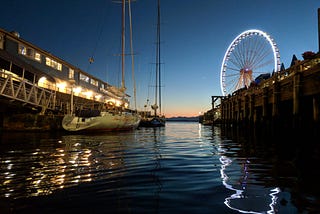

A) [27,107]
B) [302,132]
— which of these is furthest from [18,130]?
[302,132]

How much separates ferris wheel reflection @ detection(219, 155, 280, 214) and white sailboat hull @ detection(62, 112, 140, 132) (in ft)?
59.3

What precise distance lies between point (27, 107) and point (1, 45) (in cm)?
777

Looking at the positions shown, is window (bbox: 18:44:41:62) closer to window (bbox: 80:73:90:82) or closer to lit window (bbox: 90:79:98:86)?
window (bbox: 80:73:90:82)

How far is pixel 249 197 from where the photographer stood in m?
4.40

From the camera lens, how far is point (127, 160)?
8.49m

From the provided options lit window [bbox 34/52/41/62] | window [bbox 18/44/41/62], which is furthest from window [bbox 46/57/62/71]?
window [bbox 18/44/41/62]

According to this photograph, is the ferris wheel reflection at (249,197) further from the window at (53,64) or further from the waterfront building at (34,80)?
the window at (53,64)

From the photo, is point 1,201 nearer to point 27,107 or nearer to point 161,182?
point 161,182

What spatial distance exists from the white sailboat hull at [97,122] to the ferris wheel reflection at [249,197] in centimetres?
1808

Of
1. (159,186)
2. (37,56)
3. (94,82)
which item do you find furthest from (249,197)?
(94,82)

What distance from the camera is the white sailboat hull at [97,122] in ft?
71.1

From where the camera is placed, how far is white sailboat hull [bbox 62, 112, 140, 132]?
21672 mm

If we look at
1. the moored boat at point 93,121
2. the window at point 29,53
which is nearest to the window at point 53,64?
the window at point 29,53

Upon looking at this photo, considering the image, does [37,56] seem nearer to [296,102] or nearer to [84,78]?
[84,78]
